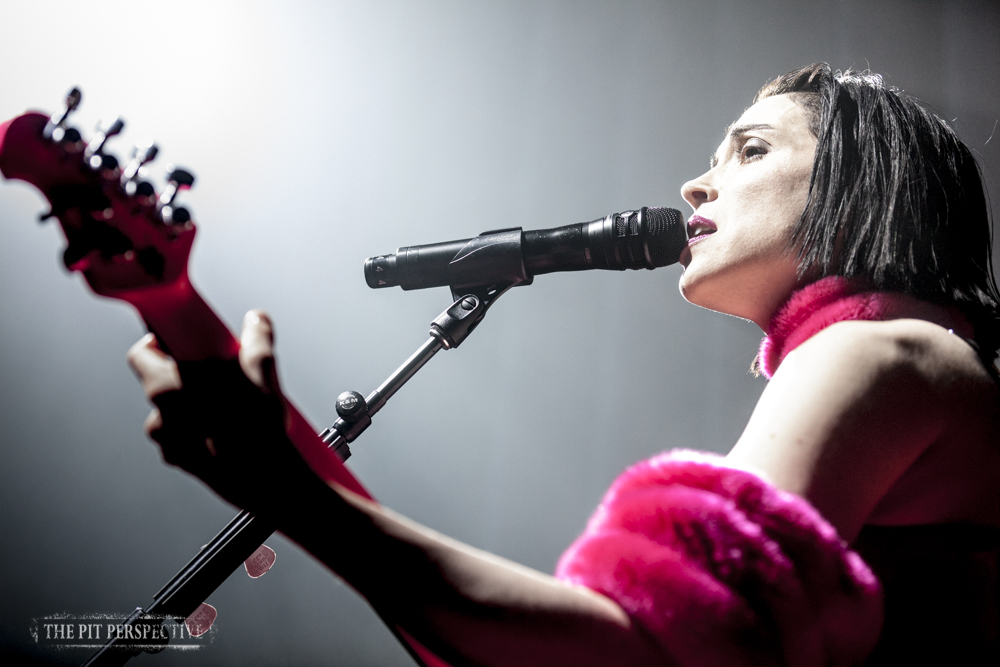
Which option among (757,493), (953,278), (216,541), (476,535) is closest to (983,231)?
(953,278)

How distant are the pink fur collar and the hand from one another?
2.24 ft

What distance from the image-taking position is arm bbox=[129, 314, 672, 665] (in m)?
0.41

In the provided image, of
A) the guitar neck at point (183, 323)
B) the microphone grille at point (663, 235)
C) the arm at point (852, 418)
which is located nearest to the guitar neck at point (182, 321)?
the guitar neck at point (183, 323)

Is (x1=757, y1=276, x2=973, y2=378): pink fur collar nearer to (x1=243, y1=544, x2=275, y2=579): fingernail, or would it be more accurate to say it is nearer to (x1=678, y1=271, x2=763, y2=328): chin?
(x1=678, y1=271, x2=763, y2=328): chin

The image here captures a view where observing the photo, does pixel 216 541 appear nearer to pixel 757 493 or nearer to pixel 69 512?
pixel 757 493

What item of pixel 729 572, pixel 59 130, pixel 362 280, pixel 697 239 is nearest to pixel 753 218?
pixel 697 239

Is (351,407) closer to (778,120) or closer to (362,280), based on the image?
(778,120)

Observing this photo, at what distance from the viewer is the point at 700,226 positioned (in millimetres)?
1087

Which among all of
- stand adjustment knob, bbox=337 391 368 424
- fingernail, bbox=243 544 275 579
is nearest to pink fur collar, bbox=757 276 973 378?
stand adjustment knob, bbox=337 391 368 424

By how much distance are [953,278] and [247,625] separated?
248 centimetres

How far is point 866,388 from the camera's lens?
0.63 metres

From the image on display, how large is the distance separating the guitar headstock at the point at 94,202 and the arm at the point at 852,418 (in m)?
0.56

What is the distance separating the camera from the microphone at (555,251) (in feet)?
3.50

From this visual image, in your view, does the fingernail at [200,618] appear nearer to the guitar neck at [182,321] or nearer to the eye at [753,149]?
the guitar neck at [182,321]
